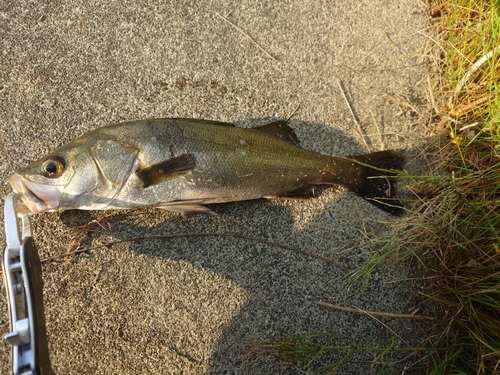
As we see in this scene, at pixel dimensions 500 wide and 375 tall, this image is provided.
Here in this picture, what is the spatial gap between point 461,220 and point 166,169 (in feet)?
7.98

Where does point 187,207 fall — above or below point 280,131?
below

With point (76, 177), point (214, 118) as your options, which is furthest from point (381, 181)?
point (76, 177)

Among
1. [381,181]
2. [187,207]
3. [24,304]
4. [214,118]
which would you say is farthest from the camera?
[214,118]

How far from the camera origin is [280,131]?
303 cm

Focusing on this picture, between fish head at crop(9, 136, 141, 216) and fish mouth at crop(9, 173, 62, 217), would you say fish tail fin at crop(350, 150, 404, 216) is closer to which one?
fish head at crop(9, 136, 141, 216)

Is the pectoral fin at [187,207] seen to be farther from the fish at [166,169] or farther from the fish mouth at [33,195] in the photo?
the fish mouth at [33,195]

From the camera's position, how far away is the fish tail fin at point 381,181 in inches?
123

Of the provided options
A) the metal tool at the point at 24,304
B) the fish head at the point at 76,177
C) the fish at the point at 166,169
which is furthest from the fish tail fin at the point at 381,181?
the metal tool at the point at 24,304

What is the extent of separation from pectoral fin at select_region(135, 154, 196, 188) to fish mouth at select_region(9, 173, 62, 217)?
61cm

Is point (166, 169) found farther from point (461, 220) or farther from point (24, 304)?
point (461, 220)

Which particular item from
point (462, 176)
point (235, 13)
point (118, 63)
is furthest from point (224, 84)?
point (462, 176)

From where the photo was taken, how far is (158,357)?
9.37 feet

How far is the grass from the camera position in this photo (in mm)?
2816

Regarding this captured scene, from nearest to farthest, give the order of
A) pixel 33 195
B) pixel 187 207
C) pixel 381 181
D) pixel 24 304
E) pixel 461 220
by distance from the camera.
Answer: pixel 24 304 < pixel 33 195 < pixel 187 207 < pixel 461 220 < pixel 381 181
